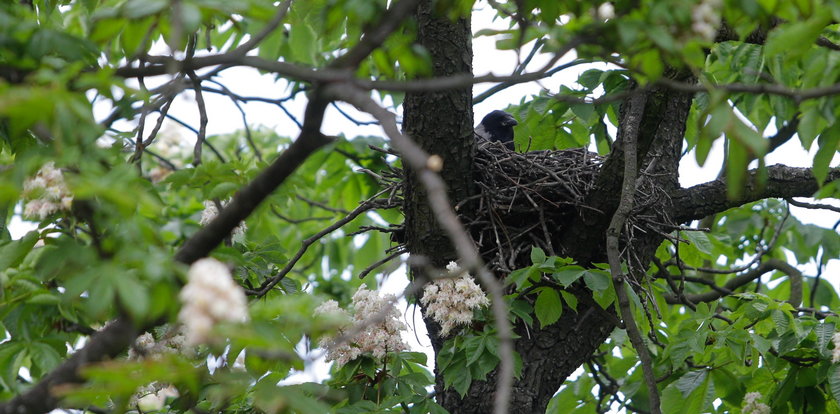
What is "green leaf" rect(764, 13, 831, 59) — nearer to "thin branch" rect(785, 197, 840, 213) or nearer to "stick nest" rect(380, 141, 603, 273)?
"stick nest" rect(380, 141, 603, 273)

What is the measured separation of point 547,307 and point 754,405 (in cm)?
108

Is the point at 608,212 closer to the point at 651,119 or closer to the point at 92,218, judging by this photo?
the point at 651,119

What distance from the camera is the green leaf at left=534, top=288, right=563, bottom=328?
3.10m

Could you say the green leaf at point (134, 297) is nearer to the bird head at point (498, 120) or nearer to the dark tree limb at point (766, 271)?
the dark tree limb at point (766, 271)

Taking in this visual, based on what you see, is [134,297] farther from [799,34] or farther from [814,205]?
[814,205]

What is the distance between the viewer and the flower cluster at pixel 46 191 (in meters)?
1.86

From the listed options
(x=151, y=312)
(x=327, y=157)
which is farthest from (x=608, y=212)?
(x=327, y=157)

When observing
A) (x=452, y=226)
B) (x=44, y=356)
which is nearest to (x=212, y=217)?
(x=44, y=356)

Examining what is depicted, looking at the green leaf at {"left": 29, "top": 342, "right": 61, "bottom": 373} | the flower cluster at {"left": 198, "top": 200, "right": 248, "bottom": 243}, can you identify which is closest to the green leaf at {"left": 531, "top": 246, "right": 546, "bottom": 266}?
the flower cluster at {"left": 198, "top": 200, "right": 248, "bottom": 243}

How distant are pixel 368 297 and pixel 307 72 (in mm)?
1417

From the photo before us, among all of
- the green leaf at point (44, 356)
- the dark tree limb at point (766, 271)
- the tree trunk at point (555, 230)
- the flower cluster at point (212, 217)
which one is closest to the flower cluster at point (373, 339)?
the tree trunk at point (555, 230)

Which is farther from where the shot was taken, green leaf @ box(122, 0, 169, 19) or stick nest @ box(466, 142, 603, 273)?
stick nest @ box(466, 142, 603, 273)

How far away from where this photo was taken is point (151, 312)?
1.59m

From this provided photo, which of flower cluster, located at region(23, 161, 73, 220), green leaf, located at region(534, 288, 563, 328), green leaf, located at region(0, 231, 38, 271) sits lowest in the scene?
green leaf, located at region(534, 288, 563, 328)
